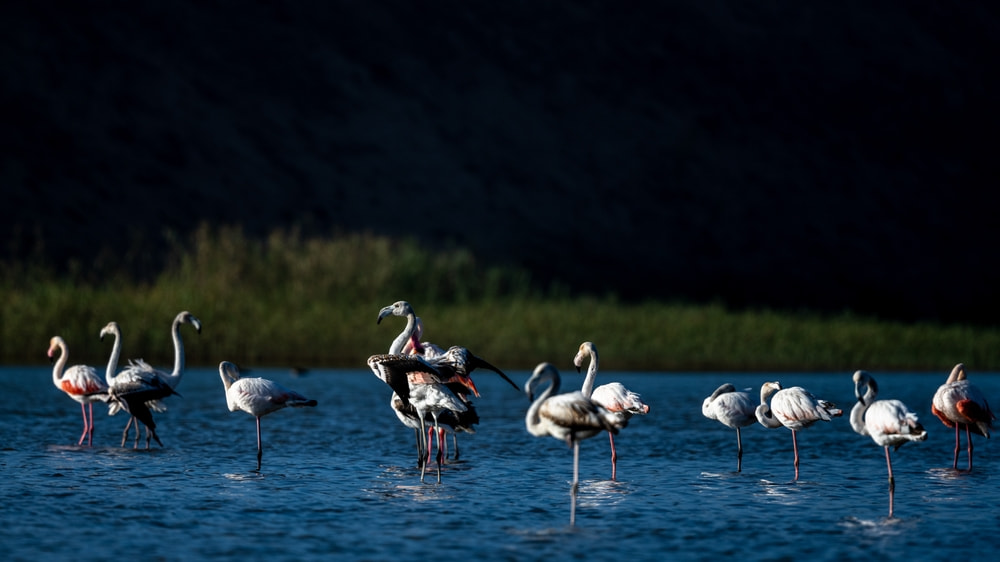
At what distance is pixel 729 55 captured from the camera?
58.0 m

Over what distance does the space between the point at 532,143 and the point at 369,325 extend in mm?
26960

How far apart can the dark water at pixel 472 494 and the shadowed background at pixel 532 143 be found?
2560 centimetres

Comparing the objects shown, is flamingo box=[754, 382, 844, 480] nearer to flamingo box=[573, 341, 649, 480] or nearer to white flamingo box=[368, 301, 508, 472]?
flamingo box=[573, 341, 649, 480]

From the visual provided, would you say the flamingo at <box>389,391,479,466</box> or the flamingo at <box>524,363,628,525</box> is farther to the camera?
the flamingo at <box>389,391,479,466</box>

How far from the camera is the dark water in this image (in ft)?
31.7

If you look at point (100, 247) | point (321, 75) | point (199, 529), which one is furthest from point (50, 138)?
point (199, 529)

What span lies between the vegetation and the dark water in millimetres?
6376

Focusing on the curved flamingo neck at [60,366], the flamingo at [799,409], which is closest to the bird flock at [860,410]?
the flamingo at [799,409]

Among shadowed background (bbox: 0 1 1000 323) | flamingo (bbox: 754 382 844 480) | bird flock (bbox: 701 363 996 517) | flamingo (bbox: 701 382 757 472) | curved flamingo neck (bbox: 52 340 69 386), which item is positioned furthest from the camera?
shadowed background (bbox: 0 1 1000 323)

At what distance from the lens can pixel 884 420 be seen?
11164 millimetres

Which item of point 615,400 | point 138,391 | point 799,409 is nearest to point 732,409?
point 799,409

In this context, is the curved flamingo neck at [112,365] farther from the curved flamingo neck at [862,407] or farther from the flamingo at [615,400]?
the curved flamingo neck at [862,407]

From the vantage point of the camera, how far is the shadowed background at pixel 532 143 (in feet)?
146

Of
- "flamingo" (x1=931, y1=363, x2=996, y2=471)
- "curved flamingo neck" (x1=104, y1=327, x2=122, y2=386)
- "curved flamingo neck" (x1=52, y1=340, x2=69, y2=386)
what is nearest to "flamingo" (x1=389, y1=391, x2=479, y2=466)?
"curved flamingo neck" (x1=104, y1=327, x2=122, y2=386)
